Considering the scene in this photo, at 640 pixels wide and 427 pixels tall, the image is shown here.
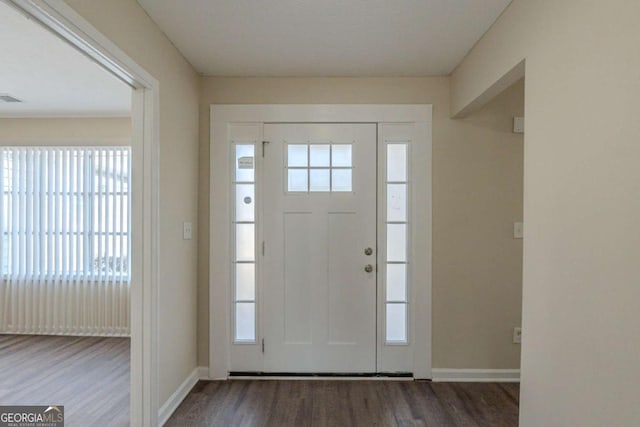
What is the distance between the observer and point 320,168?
2.96 meters

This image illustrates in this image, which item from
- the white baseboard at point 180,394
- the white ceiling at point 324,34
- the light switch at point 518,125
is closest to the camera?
the white ceiling at point 324,34

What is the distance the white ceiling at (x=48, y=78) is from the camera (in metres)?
2.31

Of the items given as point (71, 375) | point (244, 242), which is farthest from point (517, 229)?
point (71, 375)

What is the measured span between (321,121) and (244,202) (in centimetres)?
92

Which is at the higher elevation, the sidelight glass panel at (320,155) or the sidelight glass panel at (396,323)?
the sidelight glass panel at (320,155)

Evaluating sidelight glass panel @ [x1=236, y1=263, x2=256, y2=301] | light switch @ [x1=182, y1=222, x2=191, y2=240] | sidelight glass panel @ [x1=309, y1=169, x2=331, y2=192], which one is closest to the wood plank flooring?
sidelight glass panel @ [x1=236, y1=263, x2=256, y2=301]

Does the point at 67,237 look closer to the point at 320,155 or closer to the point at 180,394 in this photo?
the point at 180,394

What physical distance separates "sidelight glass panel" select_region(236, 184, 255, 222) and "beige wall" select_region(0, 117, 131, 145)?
198 centimetres

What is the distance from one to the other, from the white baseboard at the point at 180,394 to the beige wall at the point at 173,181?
0.15ft

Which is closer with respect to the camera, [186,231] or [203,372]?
[186,231]

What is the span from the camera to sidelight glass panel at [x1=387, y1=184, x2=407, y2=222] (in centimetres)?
296

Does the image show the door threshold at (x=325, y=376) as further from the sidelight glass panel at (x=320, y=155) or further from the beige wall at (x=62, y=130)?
the beige wall at (x=62, y=130)

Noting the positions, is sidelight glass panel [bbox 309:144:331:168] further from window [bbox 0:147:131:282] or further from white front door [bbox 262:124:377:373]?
window [bbox 0:147:131:282]

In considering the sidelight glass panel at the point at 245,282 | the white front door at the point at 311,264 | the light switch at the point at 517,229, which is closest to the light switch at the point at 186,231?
the sidelight glass panel at the point at 245,282
